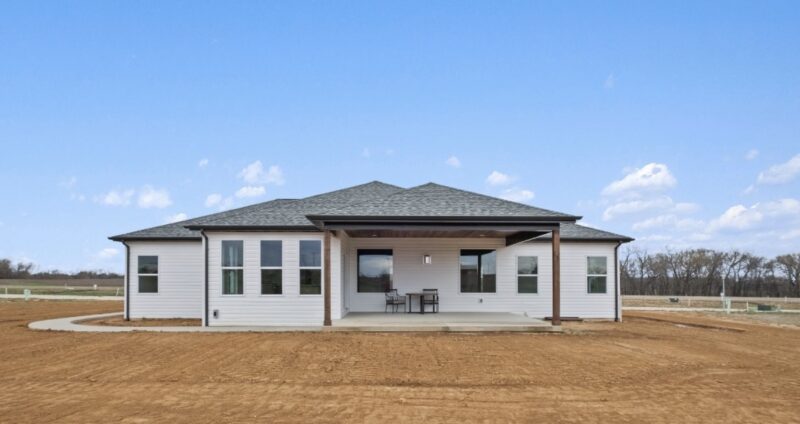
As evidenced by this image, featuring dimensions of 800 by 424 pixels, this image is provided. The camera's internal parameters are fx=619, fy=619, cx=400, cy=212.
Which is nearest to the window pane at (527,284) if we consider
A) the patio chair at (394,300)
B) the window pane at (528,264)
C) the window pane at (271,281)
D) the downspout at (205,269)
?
the window pane at (528,264)

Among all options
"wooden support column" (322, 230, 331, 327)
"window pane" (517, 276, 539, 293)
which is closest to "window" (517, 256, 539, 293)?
"window pane" (517, 276, 539, 293)

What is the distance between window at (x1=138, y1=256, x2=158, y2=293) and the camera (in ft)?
61.7

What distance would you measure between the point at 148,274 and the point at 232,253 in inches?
175

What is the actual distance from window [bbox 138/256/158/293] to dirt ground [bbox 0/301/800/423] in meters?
4.77

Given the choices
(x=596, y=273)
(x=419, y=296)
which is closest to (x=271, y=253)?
(x=419, y=296)

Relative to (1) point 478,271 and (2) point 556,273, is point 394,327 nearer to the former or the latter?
(2) point 556,273

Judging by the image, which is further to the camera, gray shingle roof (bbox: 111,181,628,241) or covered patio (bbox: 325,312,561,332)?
gray shingle roof (bbox: 111,181,628,241)

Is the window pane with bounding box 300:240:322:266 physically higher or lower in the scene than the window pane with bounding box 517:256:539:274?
higher

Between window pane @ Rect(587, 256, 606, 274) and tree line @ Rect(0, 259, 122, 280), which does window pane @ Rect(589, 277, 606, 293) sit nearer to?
window pane @ Rect(587, 256, 606, 274)

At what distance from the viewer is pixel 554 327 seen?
590 inches

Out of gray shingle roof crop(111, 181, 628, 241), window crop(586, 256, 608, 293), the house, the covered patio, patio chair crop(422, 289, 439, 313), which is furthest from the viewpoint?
window crop(586, 256, 608, 293)

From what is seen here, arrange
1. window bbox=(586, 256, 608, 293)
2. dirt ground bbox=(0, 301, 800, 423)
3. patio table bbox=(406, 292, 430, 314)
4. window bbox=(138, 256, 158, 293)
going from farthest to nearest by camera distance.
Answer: window bbox=(586, 256, 608, 293) < window bbox=(138, 256, 158, 293) < patio table bbox=(406, 292, 430, 314) < dirt ground bbox=(0, 301, 800, 423)

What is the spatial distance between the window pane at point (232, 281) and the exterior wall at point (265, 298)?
0.10 meters

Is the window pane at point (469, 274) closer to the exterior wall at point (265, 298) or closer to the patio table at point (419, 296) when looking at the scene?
the patio table at point (419, 296)
